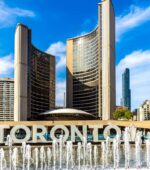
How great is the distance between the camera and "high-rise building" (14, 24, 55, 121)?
140m

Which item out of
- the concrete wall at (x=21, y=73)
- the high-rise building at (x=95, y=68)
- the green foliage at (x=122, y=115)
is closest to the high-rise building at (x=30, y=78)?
the concrete wall at (x=21, y=73)

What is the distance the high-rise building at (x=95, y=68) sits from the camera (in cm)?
13850

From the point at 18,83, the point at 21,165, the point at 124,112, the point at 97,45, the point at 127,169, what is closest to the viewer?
the point at 127,169

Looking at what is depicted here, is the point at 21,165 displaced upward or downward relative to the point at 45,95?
downward

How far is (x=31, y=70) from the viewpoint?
153 metres

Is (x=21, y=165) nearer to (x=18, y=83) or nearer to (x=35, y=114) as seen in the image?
(x=18, y=83)

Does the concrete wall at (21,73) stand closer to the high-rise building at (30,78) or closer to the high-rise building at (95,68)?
the high-rise building at (30,78)

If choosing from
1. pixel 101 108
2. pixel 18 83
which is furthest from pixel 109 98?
pixel 18 83

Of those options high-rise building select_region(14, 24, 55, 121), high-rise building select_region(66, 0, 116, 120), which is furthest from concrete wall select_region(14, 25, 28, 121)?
high-rise building select_region(66, 0, 116, 120)

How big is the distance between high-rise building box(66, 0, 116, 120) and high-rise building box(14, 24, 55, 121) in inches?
370

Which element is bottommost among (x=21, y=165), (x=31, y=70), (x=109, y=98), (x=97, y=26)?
(x=21, y=165)

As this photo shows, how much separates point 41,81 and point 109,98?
134 ft

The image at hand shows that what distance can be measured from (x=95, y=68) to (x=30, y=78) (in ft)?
84.5

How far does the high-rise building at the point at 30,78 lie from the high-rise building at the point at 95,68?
30.8ft
